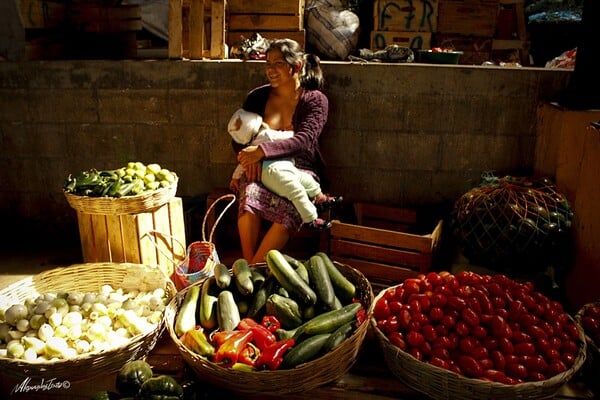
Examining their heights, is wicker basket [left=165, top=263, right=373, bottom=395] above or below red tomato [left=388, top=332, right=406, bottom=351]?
below

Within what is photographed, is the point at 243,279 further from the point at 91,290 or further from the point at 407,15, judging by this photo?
the point at 407,15

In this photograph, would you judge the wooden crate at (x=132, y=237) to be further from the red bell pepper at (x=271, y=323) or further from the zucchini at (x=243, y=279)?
the red bell pepper at (x=271, y=323)

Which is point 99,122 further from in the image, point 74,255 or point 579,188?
point 579,188

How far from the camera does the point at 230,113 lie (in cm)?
505

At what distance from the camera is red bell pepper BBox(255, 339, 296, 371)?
8.77 ft

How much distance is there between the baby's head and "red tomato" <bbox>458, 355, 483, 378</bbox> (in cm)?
262

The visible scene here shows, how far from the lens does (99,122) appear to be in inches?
203

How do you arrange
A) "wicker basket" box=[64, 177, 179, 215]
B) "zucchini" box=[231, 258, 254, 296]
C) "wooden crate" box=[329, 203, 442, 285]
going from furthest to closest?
"wooden crate" box=[329, 203, 442, 285] < "wicker basket" box=[64, 177, 179, 215] < "zucchini" box=[231, 258, 254, 296]

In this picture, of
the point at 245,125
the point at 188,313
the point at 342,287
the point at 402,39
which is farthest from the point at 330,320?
the point at 402,39

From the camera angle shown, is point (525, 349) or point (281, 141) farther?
point (281, 141)

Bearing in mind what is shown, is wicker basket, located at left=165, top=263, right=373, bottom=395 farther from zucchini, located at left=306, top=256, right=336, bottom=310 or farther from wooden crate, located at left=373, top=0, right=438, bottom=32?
wooden crate, located at left=373, top=0, right=438, bottom=32

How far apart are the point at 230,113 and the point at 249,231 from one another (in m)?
1.30

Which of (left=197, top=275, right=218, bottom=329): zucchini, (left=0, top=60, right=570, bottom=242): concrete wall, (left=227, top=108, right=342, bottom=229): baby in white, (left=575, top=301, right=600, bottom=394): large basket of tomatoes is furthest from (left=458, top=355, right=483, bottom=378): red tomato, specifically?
(left=0, top=60, right=570, bottom=242): concrete wall
